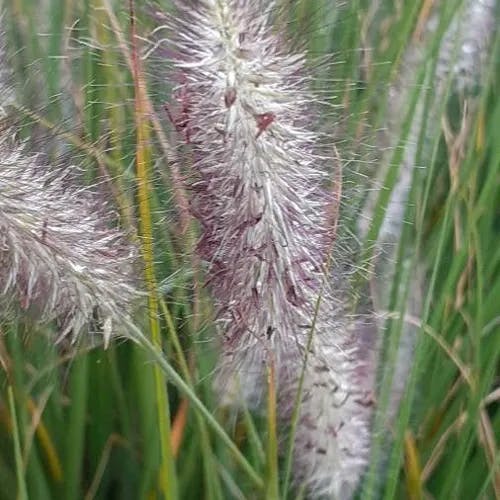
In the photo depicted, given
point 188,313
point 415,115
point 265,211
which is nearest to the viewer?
point 265,211

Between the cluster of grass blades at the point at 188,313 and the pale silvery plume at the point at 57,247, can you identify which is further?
the cluster of grass blades at the point at 188,313

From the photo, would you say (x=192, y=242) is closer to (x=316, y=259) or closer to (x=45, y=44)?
(x=316, y=259)

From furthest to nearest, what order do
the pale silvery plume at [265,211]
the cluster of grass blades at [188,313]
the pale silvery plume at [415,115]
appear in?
the pale silvery plume at [415,115] < the cluster of grass blades at [188,313] < the pale silvery plume at [265,211]

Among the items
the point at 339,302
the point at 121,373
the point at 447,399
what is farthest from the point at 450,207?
the point at 121,373

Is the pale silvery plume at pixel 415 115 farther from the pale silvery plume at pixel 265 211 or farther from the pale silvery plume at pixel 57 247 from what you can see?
the pale silvery plume at pixel 57 247

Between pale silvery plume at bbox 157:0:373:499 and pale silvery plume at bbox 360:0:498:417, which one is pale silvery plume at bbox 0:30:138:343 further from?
pale silvery plume at bbox 360:0:498:417

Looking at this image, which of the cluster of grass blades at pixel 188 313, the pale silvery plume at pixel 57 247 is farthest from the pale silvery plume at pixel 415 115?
the pale silvery plume at pixel 57 247

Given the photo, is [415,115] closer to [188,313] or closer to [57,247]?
[188,313]

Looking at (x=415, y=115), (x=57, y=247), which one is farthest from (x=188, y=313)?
(x=415, y=115)
